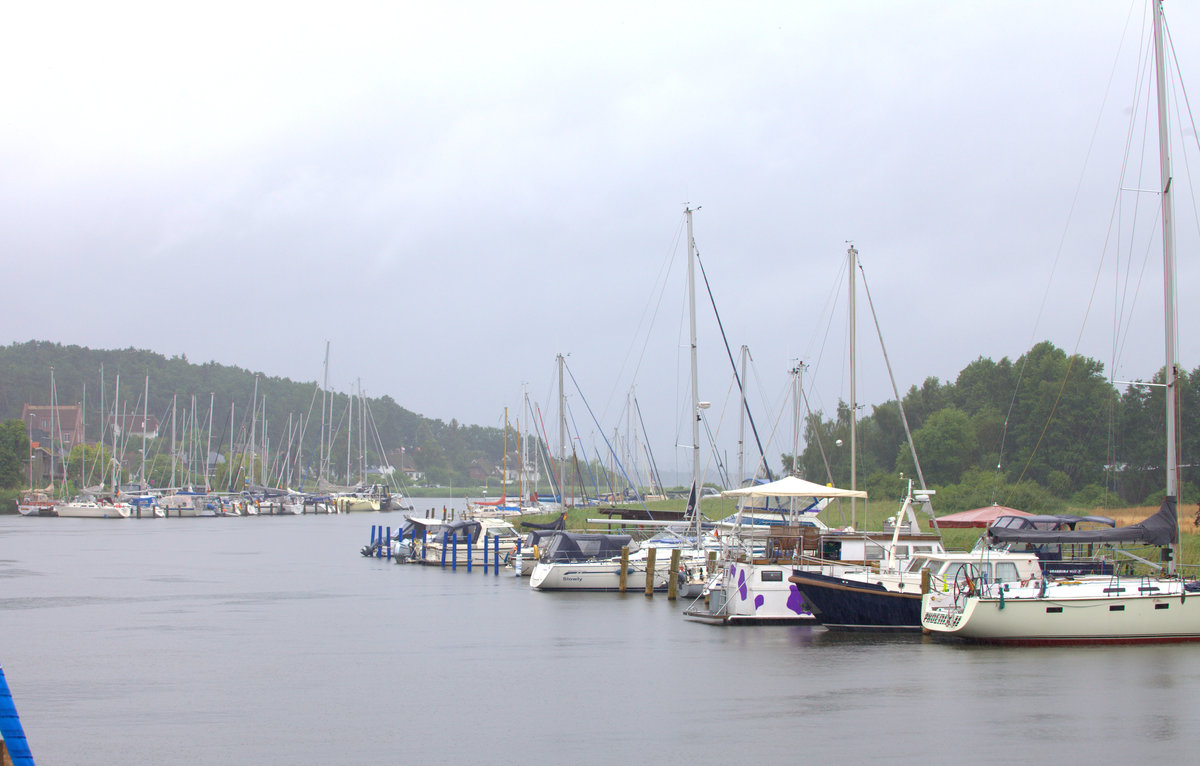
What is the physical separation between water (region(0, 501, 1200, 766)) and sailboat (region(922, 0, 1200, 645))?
2.29 feet

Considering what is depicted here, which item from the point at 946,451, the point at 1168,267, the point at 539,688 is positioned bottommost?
the point at 539,688

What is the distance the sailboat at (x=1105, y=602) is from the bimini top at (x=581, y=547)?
716 inches

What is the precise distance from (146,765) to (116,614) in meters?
23.6

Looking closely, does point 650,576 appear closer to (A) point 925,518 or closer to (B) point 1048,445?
(A) point 925,518

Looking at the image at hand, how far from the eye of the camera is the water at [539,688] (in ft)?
58.7

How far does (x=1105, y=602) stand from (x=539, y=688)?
14256mm

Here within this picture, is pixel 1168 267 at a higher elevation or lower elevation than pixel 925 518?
higher

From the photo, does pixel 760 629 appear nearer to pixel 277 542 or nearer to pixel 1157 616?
pixel 1157 616

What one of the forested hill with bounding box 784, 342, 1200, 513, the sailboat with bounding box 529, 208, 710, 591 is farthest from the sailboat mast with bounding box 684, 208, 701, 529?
the forested hill with bounding box 784, 342, 1200, 513

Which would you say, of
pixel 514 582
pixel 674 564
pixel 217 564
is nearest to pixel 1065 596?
pixel 674 564

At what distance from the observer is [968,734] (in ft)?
61.3

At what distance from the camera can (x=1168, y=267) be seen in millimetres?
29516

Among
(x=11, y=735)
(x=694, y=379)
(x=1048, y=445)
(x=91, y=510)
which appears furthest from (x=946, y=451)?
(x=91, y=510)

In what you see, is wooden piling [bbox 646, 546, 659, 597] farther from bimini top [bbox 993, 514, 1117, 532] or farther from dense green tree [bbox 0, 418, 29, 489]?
dense green tree [bbox 0, 418, 29, 489]
